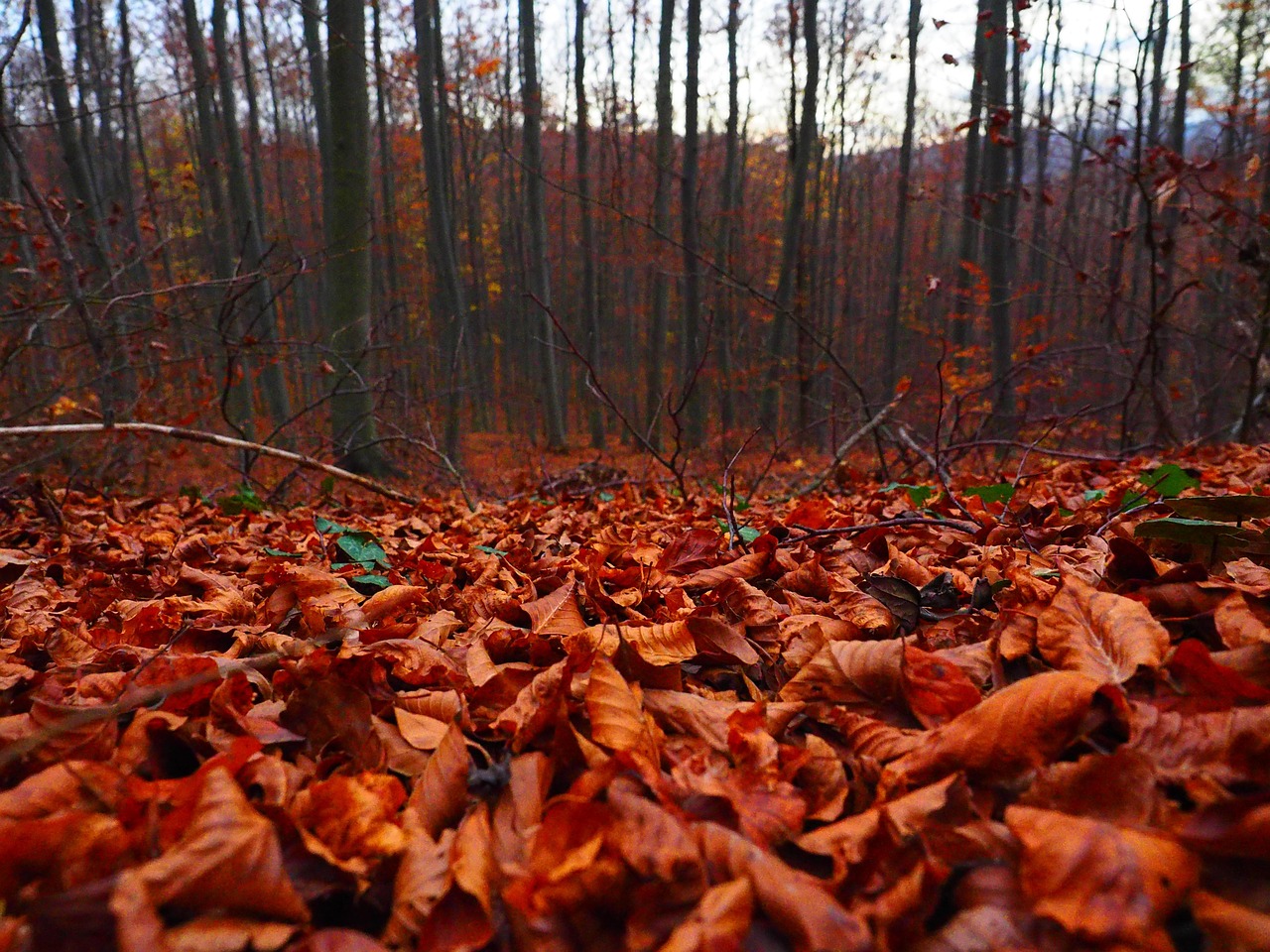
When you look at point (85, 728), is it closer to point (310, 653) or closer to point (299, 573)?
point (310, 653)

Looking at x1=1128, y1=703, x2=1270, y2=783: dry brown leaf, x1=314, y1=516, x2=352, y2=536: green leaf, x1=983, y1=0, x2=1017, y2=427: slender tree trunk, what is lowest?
x1=314, y1=516, x2=352, y2=536: green leaf

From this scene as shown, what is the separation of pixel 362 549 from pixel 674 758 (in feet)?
5.41

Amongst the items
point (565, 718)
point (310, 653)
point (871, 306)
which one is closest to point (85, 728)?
point (310, 653)

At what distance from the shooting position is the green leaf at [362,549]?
2.28 meters

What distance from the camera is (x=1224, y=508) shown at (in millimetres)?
1548

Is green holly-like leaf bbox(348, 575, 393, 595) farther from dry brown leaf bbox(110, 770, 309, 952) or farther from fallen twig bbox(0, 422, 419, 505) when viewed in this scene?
fallen twig bbox(0, 422, 419, 505)

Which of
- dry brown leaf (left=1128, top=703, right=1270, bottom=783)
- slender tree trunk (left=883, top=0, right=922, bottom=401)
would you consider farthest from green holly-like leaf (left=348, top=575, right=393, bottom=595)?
slender tree trunk (left=883, top=0, right=922, bottom=401)

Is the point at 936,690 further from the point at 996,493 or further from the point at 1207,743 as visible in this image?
the point at 996,493

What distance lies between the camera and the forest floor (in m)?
0.72

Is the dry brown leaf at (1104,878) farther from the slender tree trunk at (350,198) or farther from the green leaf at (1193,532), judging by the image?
the slender tree trunk at (350,198)

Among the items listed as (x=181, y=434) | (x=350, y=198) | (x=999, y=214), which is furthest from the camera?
(x=999, y=214)

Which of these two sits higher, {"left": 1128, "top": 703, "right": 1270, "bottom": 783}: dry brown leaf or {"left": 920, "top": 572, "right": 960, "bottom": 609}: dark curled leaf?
{"left": 1128, "top": 703, "right": 1270, "bottom": 783}: dry brown leaf

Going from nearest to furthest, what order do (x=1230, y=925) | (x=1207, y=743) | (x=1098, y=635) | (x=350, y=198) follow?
(x=1230, y=925)
(x=1207, y=743)
(x=1098, y=635)
(x=350, y=198)

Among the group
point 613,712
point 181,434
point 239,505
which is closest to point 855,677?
point 613,712
